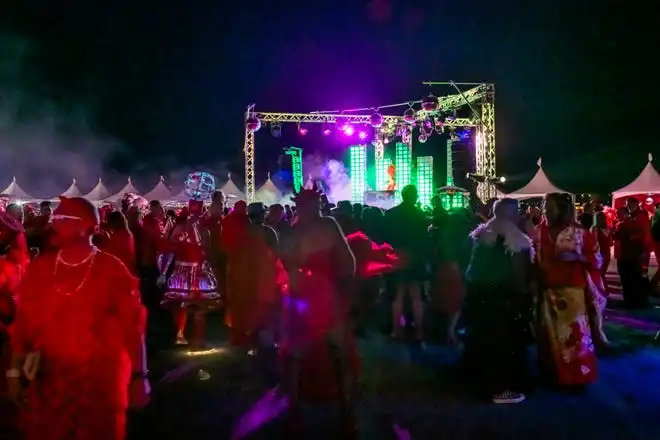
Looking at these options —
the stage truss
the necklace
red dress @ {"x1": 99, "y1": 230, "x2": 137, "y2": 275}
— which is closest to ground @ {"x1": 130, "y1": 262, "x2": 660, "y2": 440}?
red dress @ {"x1": 99, "y1": 230, "x2": 137, "y2": 275}

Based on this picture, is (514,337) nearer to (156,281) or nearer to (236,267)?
(236,267)

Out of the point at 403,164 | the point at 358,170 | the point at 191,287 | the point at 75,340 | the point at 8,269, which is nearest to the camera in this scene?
the point at 75,340

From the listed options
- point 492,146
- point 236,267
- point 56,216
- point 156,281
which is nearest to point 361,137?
point 492,146

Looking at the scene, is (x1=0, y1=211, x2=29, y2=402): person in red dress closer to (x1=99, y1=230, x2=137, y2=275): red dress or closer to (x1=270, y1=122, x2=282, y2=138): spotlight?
(x1=99, y1=230, x2=137, y2=275): red dress

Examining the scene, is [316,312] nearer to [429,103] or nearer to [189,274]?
[189,274]

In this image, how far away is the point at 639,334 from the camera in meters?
9.04

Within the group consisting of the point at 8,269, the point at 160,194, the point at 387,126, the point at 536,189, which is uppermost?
the point at 387,126

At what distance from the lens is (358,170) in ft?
103

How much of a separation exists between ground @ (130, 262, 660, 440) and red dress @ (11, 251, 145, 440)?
196cm

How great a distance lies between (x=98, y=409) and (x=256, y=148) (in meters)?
48.3

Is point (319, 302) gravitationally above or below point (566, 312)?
above

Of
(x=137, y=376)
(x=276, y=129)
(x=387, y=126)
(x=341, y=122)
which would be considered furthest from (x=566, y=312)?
(x=387, y=126)

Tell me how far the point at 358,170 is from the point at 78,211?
28.1 metres

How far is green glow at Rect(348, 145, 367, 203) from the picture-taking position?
31.2 metres
